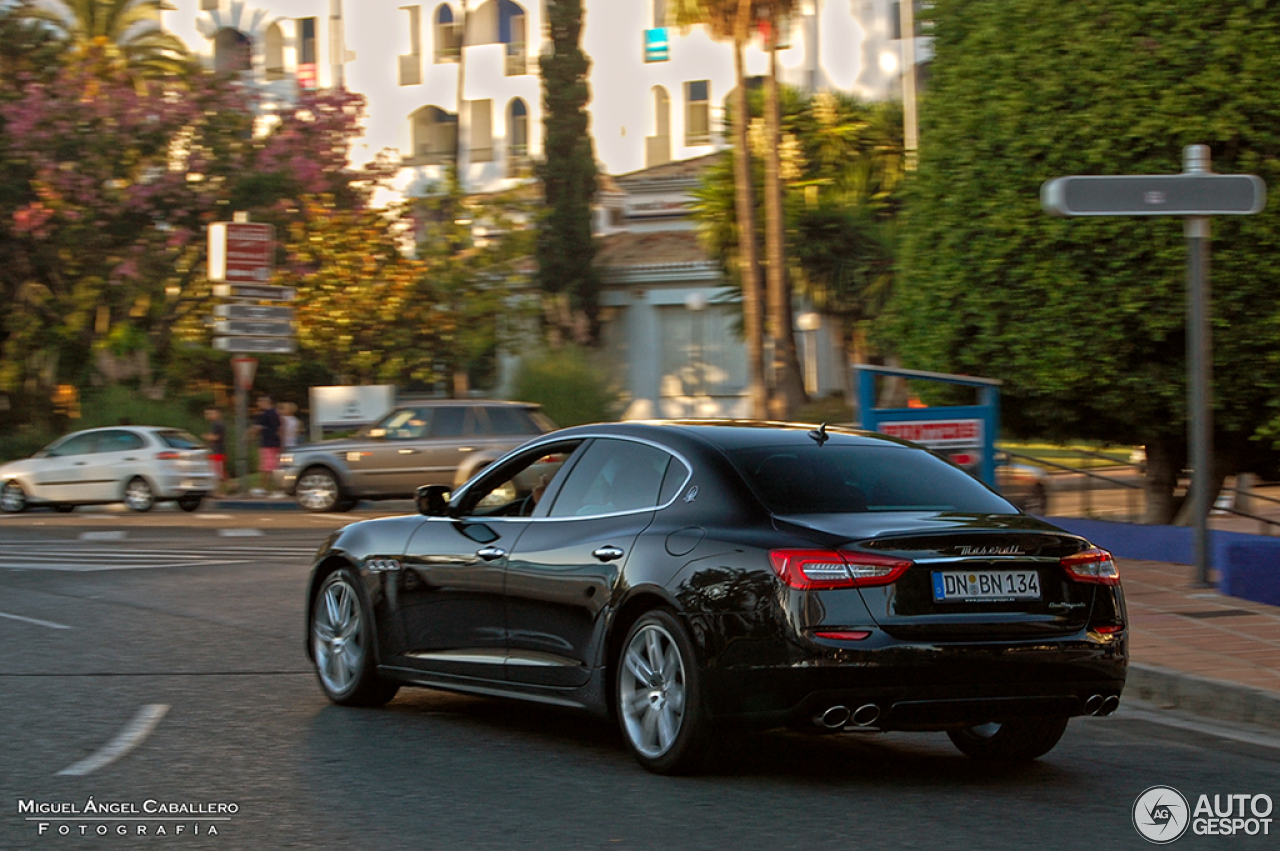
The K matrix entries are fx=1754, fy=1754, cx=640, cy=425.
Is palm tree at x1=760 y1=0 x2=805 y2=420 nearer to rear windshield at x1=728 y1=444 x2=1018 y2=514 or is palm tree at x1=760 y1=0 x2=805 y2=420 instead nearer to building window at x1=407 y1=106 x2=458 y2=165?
rear windshield at x1=728 y1=444 x2=1018 y2=514

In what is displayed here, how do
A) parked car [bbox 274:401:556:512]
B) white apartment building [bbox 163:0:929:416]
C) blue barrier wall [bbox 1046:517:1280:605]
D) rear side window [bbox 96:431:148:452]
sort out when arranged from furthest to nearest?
white apartment building [bbox 163:0:929:416] → rear side window [bbox 96:431:148:452] → parked car [bbox 274:401:556:512] → blue barrier wall [bbox 1046:517:1280:605]

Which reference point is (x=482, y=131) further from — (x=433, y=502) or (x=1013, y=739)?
(x=1013, y=739)

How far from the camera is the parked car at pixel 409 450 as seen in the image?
87.8 feet

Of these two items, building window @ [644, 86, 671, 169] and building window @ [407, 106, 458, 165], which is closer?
building window @ [644, 86, 671, 169]

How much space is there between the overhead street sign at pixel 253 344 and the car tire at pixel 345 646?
72.0 feet

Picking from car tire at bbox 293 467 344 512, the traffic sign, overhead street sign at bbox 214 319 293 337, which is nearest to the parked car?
car tire at bbox 293 467 344 512

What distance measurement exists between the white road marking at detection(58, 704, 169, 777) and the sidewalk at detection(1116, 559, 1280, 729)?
16.3ft

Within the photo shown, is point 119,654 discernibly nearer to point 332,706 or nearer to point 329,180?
point 332,706

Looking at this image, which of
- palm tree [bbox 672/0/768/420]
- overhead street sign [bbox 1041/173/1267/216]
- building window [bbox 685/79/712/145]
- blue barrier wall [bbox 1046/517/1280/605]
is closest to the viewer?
overhead street sign [bbox 1041/173/1267/216]

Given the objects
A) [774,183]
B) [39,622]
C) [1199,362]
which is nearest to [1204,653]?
[1199,362]

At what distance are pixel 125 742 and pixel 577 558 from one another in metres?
2.22

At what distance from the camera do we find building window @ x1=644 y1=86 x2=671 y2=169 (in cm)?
4959

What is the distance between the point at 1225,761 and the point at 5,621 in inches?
Answer: 350

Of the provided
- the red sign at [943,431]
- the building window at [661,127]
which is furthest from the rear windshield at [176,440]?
the building window at [661,127]
